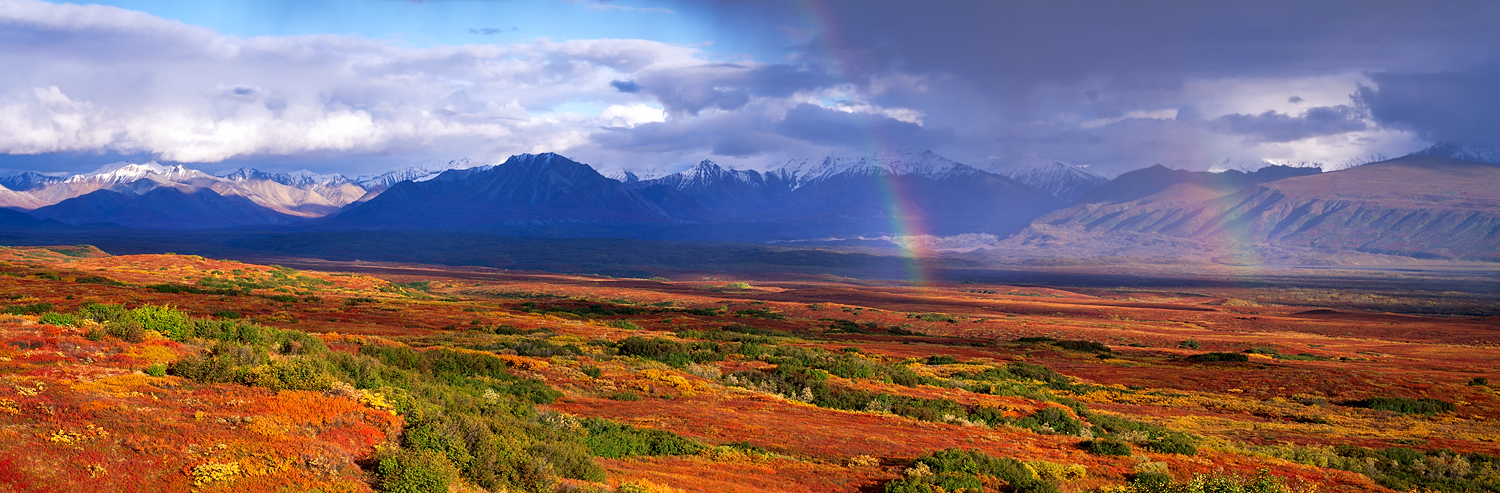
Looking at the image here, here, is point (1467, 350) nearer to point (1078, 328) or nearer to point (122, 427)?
point (1078, 328)

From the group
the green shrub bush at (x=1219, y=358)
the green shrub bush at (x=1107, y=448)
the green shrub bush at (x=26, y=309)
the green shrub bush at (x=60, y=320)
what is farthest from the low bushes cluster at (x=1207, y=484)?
the green shrub bush at (x=1219, y=358)

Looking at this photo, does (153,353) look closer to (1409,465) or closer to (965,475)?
(965,475)

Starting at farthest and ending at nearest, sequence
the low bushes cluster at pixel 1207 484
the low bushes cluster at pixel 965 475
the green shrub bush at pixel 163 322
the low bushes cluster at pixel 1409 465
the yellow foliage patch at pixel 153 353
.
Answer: the green shrub bush at pixel 163 322 → the low bushes cluster at pixel 1409 465 → the yellow foliage patch at pixel 153 353 → the low bushes cluster at pixel 965 475 → the low bushes cluster at pixel 1207 484

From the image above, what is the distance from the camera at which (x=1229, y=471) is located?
48.4 feet

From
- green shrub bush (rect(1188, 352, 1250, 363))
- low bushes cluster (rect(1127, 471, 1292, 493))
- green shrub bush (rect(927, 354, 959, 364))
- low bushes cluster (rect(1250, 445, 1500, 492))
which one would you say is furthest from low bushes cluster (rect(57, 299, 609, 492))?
green shrub bush (rect(1188, 352, 1250, 363))

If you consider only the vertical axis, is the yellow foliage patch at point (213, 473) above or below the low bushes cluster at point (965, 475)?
above

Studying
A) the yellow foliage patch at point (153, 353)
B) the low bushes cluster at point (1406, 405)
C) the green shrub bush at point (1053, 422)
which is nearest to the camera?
the yellow foliage patch at point (153, 353)

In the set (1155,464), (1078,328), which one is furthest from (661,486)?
(1078,328)

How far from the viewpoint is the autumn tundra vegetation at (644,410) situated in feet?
32.3

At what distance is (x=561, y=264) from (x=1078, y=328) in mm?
151724

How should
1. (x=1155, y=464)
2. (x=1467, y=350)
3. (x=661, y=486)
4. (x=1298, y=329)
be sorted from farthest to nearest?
(x=1298, y=329), (x=1467, y=350), (x=1155, y=464), (x=661, y=486)

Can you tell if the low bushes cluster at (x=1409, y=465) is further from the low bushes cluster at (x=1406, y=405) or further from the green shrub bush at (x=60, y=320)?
the green shrub bush at (x=60, y=320)

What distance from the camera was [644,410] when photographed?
18797 millimetres

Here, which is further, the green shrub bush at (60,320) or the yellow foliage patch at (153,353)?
the green shrub bush at (60,320)
